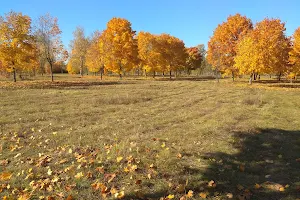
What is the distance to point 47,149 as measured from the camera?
277 inches

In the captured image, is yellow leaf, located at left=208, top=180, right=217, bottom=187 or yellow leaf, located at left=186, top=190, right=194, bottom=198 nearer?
yellow leaf, located at left=186, top=190, right=194, bottom=198

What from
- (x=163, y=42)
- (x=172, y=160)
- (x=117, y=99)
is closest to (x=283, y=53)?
(x=163, y=42)

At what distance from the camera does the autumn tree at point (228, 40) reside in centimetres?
3784

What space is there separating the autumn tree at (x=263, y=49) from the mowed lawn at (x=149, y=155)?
63.8 feet

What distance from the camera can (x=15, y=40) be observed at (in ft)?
87.8

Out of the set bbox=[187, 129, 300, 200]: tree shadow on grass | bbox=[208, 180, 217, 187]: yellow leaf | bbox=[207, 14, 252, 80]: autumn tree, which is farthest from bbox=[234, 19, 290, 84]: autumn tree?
bbox=[208, 180, 217, 187]: yellow leaf

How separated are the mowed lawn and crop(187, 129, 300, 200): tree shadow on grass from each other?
0.02m

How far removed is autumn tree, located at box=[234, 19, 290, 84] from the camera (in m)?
29.6

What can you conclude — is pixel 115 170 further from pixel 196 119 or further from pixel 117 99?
pixel 117 99

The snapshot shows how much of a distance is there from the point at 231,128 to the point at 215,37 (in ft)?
113

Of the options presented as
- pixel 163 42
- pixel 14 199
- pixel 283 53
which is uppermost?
pixel 163 42

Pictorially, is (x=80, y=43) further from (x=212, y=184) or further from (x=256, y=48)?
(x=212, y=184)

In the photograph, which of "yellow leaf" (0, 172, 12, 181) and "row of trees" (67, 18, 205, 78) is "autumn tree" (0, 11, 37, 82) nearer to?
"row of trees" (67, 18, 205, 78)

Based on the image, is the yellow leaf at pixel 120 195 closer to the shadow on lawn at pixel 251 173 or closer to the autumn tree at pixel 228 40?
the shadow on lawn at pixel 251 173
